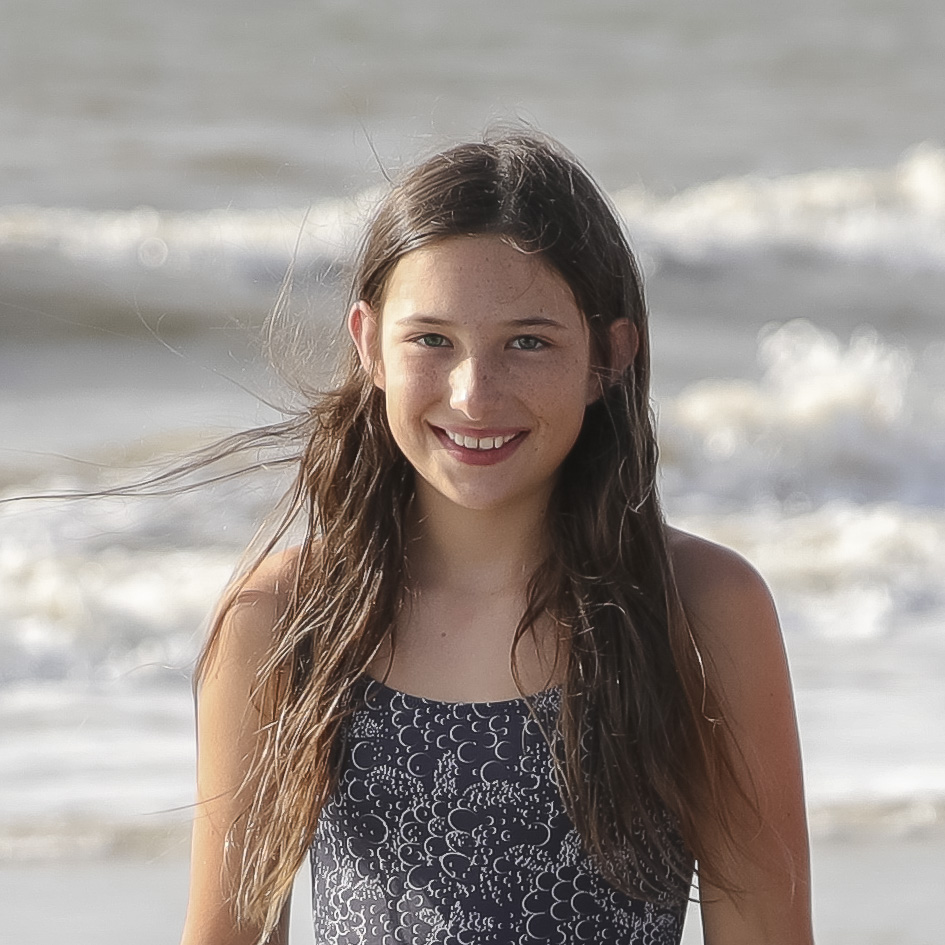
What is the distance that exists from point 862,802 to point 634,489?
236cm

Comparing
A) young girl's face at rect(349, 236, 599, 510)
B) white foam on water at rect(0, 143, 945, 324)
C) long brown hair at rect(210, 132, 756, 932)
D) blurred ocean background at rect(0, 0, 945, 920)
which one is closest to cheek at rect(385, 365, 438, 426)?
young girl's face at rect(349, 236, 599, 510)

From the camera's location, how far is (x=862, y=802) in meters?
3.98

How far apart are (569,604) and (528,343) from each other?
0.30 metres

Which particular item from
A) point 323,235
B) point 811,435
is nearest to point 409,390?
point 811,435

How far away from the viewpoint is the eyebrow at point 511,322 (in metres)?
1.74

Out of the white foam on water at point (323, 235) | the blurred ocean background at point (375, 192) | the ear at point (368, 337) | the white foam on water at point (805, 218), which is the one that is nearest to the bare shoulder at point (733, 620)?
the ear at point (368, 337)

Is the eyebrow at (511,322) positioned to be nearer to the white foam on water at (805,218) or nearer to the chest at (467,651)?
the chest at (467,651)

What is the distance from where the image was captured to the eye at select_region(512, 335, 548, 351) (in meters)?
1.75

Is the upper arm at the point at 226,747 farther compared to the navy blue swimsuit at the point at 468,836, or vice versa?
the upper arm at the point at 226,747

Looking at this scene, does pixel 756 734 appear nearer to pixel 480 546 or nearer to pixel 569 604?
pixel 569 604

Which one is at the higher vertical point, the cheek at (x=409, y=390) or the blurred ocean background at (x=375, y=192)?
the blurred ocean background at (x=375, y=192)

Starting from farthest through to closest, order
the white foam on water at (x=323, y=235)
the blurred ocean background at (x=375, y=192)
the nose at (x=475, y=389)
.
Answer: the white foam on water at (x=323, y=235) < the blurred ocean background at (x=375, y=192) < the nose at (x=475, y=389)

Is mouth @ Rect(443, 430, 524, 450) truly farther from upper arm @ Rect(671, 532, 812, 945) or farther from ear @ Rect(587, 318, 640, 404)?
upper arm @ Rect(671, 532, 812, 945)

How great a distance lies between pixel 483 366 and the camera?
174 centimetres
